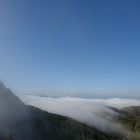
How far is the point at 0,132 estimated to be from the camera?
19538 cm

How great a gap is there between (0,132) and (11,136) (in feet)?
23.8

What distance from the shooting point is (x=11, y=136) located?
646ft
